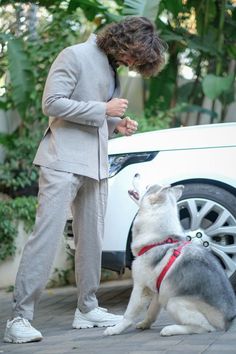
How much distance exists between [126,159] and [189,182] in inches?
21.8

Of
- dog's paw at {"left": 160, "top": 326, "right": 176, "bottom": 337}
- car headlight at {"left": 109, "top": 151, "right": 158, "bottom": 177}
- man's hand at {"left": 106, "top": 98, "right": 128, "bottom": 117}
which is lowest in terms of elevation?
dog's paw at {"left": 160, "top": 326, "right": 176, "bottom": 337}

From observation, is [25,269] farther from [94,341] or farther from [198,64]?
[198,64]

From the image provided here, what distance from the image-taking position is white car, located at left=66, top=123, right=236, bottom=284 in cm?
581

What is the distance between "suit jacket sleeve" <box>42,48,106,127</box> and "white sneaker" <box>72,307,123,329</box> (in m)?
1.37

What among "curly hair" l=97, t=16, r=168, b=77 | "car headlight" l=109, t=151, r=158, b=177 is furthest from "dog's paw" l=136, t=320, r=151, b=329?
"curly hair" l=97, t=16, r=168, b=77

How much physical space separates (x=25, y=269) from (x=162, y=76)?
604 cm

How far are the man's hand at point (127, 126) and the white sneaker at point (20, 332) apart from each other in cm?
149

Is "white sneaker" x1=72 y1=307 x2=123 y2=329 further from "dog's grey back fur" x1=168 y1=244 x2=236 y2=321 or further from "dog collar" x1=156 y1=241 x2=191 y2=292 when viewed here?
"dog's grey back fur" x1=168 y1=244 x2=236 y2=321

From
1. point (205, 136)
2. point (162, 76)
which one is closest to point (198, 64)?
point (162, 76)

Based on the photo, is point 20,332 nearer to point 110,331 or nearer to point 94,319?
point 110,331

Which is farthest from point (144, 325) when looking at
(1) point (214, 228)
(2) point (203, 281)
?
(1) point (214, 228)

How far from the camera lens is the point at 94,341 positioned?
15.6 ft

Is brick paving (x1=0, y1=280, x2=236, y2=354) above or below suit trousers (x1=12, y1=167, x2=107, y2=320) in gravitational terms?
below

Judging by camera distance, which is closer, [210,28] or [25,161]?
[25,161]
